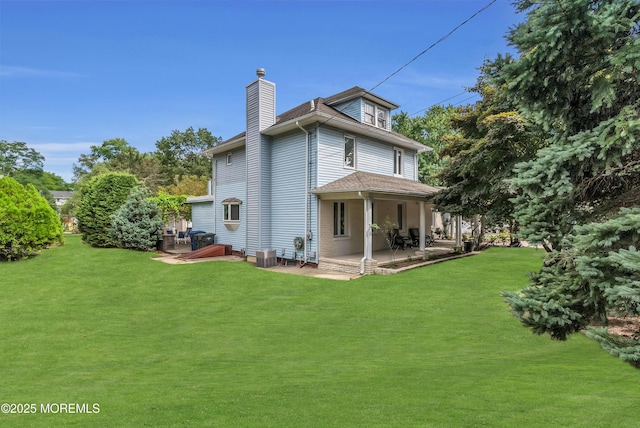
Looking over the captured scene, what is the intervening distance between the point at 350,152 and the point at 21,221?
1611cm

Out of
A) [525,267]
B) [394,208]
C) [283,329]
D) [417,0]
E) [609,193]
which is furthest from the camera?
[394,208]

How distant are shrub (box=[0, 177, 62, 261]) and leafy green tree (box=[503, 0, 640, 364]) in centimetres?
1986

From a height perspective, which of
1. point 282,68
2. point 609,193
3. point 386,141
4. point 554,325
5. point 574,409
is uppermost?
point 282,68

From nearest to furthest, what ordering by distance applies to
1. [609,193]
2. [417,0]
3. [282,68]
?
[609,193] < [417,0] < [282,68]

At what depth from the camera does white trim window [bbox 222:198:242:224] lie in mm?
17359

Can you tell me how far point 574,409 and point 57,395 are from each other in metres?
6.29

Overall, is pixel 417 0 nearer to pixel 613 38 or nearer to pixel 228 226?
pixel 613 38

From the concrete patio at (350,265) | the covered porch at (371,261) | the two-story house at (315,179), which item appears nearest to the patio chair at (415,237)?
the two-story house at (315,179)

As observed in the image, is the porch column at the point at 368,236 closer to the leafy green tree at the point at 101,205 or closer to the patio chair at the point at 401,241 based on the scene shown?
the patio chair at the point at 401,241

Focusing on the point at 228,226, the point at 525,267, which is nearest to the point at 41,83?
the point at 228,226

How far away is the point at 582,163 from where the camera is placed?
366 centimetres

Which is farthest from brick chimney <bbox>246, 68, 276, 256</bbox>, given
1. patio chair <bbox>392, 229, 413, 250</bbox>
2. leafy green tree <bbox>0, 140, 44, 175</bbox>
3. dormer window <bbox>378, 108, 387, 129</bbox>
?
leafy green tree <bbox>0, 140, 44, 175</bbox>

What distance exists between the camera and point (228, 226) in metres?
18.0

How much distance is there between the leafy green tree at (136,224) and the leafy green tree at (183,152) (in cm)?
3214
